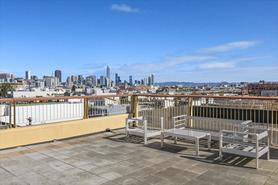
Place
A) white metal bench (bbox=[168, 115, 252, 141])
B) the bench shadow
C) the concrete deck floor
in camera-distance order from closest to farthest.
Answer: the concrete deck floor, the bench shadow, white metal bench (bbox=[168, 115, 252, 141])

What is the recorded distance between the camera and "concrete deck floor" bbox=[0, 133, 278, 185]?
408 cm

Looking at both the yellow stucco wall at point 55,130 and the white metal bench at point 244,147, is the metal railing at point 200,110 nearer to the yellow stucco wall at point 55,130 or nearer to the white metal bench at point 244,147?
the yellow stucco wall at point 55,130

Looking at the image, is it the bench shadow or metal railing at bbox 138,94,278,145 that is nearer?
the bench shadow

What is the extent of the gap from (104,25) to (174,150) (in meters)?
19.6

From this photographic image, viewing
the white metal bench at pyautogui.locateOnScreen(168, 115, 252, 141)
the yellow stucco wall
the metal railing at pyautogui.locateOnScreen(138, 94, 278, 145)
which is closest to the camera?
the white metal bench at pyautogui.locateOnScreen(168, 115, 252, 141)

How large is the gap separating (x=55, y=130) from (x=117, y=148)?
77.9 inches

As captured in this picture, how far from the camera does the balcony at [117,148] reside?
4.24 meters

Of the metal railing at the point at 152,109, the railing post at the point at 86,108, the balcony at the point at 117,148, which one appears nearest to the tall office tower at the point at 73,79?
the balcony at the point at 117,148

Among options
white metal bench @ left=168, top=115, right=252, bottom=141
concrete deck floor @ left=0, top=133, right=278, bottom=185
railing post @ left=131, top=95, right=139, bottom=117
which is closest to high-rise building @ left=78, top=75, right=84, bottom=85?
railing post @ left=131, top=95, right=139, bottom=117

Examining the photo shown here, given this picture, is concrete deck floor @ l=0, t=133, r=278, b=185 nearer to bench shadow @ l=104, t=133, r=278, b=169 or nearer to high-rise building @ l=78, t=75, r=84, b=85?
bench shadow @ l=104, t=133, r=278, b=169

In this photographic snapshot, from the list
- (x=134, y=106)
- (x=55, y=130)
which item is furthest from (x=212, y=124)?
(x=55, y=130)

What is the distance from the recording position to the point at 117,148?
620 cm

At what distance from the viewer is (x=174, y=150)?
6.02 metres

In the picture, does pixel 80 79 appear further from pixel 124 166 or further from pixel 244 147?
pixel 244 147
